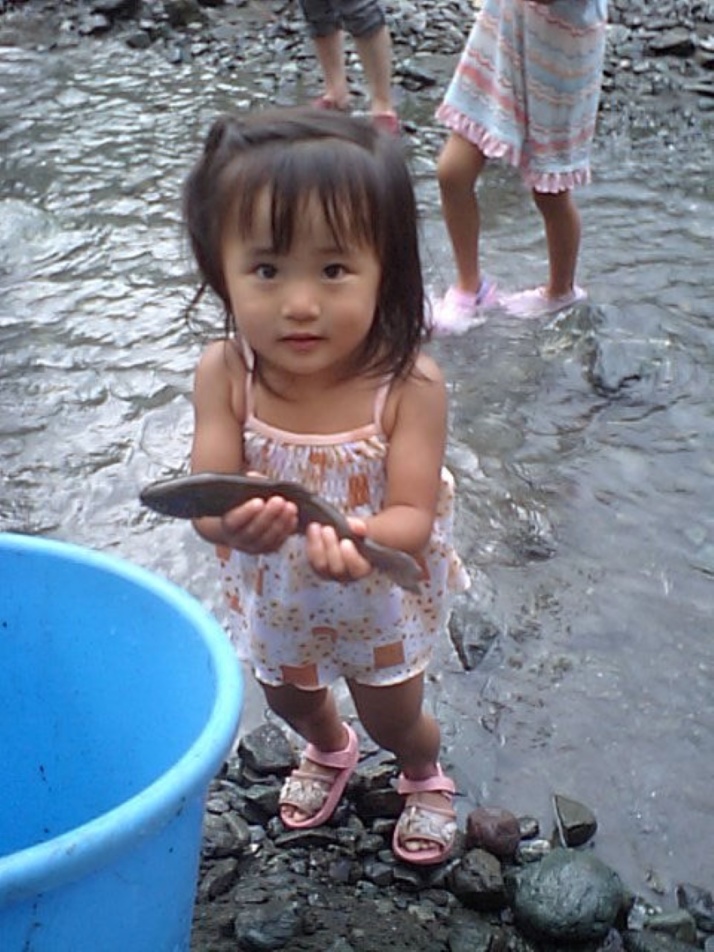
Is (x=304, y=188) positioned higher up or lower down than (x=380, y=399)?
higher up

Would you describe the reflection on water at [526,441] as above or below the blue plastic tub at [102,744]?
below

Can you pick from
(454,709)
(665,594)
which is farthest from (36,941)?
(665,594)

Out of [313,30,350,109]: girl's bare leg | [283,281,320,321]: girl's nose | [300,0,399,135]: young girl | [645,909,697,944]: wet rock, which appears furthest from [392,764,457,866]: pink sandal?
[313,30,350,109]: girl's bare leg

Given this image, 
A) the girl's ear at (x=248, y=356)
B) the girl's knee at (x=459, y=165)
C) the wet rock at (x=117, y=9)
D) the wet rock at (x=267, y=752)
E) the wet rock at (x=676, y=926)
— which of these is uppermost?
the girl's ear at (x=248, y=356)

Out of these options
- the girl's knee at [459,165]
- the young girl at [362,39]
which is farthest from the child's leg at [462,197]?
the young girl at [362,39]

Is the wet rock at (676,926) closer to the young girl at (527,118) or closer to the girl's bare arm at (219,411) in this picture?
the girl's bare arm at (219,411)

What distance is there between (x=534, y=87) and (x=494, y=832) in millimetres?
1903

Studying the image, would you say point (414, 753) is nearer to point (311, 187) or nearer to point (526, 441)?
point (311, 187)

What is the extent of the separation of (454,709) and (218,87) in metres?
3.58

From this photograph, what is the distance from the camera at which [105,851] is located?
1.15 m

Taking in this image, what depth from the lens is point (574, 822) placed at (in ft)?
6.99

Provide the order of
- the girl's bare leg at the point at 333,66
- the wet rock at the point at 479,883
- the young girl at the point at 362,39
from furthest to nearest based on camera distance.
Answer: the girl's bare leg at the point at 333,66, the young girl at the point at 362,39, the wet rock at the point at 479,883

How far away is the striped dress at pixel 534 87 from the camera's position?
3195mm

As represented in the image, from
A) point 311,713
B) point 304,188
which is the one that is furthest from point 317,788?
point 304,188
